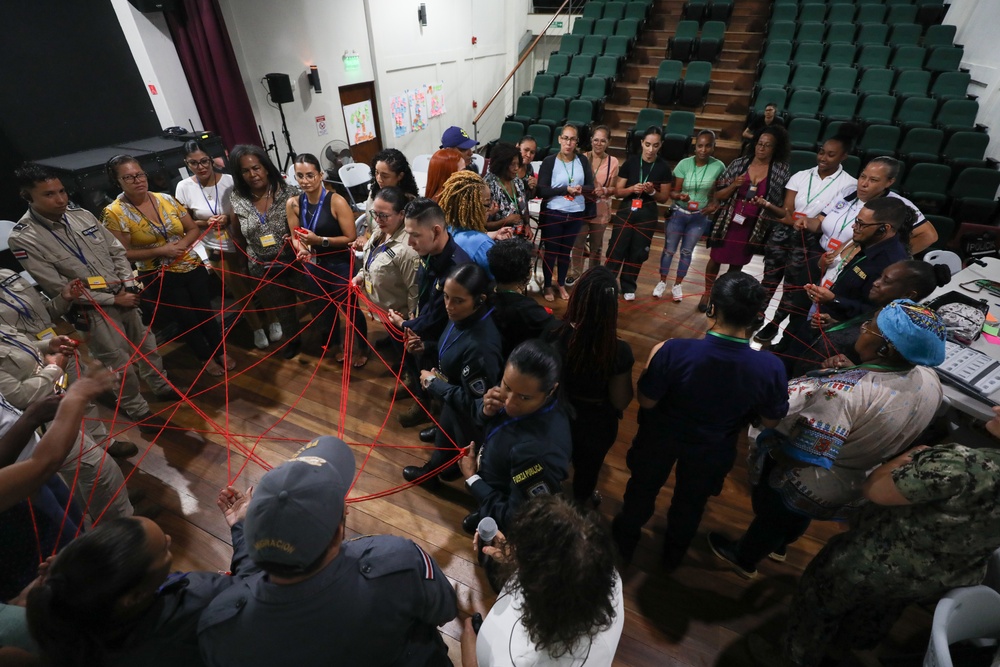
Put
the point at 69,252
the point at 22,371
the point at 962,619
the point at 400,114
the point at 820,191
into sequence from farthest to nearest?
the point at 400,114, the point at 820,191, the point at 69,252, the point at 22,371, the point at 962,619

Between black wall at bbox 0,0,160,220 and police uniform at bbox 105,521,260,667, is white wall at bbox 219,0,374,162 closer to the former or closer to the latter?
black wall at bbox 0,0,160,220

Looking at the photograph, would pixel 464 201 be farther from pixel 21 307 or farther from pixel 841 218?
pixel 841 218

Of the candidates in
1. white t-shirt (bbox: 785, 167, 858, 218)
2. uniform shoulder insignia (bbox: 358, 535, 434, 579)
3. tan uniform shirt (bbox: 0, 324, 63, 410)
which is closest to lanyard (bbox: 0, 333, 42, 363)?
tan uniform shirt (bbox: 0, 324, 63, 410)

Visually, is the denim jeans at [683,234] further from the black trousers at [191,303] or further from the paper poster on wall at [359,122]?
the paper poster on wall at [359,122]

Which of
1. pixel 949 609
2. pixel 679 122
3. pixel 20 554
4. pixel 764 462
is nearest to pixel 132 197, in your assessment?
pixel 20 554

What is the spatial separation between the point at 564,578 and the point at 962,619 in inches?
50.1

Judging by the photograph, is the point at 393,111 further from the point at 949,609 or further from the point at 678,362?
the point at 949,609

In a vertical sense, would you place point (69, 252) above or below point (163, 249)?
above

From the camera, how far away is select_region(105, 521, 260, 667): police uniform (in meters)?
0.92

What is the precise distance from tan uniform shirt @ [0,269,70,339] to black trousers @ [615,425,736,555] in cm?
273

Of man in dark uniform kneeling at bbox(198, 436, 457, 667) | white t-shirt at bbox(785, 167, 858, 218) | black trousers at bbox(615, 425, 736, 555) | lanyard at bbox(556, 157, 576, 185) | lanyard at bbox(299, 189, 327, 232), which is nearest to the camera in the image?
man in dark uniform kneeling at bbox(198, 436, 457, 667)

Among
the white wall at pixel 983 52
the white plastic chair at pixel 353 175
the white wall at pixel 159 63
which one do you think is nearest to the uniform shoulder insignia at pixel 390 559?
the white plastic chair at pixel 353 175

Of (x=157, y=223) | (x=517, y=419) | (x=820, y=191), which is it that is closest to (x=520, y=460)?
(x=517, y=419)

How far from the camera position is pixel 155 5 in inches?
172
